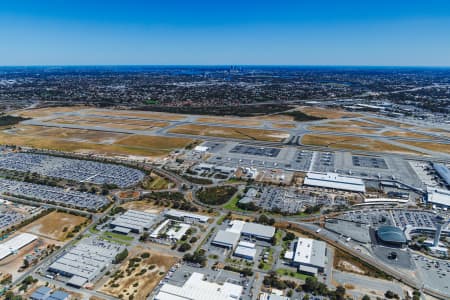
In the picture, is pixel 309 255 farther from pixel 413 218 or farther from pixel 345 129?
pixel 345 129

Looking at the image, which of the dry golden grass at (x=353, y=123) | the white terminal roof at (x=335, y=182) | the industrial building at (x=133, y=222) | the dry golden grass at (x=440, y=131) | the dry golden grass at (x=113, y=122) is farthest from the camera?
Answer: the dry golden grass at (x=353, y=123)

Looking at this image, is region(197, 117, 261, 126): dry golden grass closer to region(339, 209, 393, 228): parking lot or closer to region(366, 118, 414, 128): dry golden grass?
region(366, 118, 414, 128): dry golden grass

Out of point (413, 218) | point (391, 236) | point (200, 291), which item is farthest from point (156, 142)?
point (413, 218)

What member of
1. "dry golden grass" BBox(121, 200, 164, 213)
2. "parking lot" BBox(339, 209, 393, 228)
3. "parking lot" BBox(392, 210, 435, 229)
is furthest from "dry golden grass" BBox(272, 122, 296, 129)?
"dry golden grass" BBox(121, 200, 164, 213)

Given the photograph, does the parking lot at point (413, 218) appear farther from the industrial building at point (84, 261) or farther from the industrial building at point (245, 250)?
the industrial building at point (84, 261)

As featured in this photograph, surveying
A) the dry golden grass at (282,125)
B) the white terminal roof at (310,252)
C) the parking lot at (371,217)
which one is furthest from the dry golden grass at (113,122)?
the white terminal roof at (310,252)
